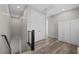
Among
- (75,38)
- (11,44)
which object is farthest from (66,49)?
(11,44)

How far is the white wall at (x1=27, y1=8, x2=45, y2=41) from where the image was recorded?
1600 mm

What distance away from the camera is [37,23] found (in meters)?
1.64

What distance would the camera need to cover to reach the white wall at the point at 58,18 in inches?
61.6

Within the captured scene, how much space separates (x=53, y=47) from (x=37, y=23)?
556 millimetres

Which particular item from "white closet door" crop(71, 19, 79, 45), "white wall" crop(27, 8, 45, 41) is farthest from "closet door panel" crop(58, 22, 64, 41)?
"white wall" crop(27, 8, 45, 41)

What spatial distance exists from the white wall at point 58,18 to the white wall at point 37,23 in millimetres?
147

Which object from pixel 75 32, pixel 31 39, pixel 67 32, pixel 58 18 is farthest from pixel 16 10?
pixel 75 32

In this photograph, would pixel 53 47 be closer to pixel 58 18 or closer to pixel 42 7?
pixel 58 18

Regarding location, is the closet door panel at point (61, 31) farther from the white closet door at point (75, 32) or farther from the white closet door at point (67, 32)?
the white closet door at point (75, 32)

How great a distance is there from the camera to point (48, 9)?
1623mm

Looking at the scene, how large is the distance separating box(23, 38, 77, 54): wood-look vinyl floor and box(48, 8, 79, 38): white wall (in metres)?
0.16

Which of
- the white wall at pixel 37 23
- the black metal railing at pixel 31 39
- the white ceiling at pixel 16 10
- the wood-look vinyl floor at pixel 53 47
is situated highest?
the white ceiling at pixel 16 10

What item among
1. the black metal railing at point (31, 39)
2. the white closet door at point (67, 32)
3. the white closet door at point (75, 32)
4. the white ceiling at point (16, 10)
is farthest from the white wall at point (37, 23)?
the white closet door at point (75, 32)
